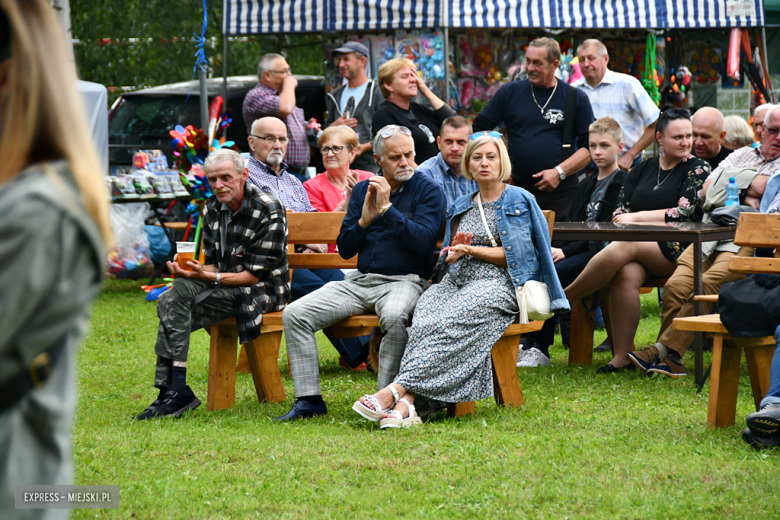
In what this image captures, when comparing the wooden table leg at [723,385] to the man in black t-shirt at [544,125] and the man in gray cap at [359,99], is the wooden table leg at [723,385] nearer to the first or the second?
the man in black t-shirt at [544,125]

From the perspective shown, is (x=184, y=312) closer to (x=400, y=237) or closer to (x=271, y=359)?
(x=271, y=359)

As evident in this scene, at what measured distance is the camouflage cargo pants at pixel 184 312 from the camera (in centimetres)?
474

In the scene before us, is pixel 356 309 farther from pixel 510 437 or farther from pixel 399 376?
pixel 510 437

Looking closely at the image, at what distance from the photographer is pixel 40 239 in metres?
1.12

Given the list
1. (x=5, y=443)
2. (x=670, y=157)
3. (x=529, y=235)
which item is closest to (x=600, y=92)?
(x=670, y=157)

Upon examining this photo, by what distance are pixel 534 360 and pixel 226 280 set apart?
2353 mm

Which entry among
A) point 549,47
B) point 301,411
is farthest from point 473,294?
point 549,47

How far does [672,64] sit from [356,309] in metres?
6.98

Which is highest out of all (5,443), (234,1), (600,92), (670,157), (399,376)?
(234,1)

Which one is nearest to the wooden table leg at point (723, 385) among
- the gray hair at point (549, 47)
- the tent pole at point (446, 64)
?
the gray hair at point (549, 47)

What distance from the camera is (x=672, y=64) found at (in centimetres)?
1040

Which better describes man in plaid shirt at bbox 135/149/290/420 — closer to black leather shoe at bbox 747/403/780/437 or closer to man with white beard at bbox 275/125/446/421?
man with white beard at bbox 275/125/446/421

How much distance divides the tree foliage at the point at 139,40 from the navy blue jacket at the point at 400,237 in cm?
1304

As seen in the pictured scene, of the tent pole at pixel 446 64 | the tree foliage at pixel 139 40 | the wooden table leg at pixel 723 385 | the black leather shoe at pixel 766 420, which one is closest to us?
the black leather shoe at pixel 766 420
